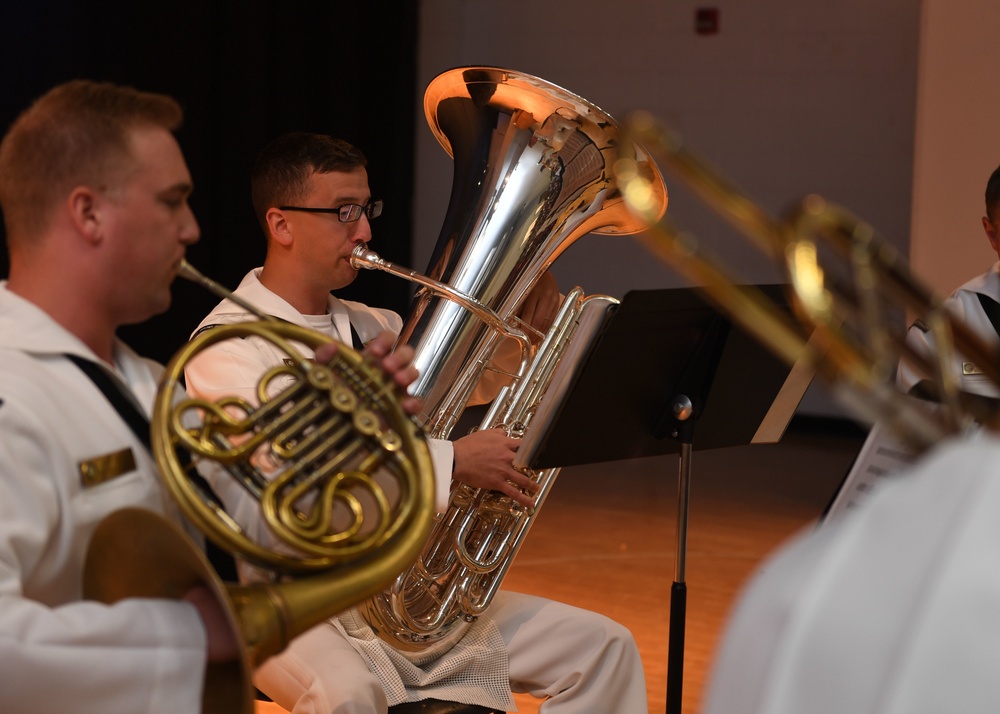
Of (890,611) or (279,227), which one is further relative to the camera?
(279,227)

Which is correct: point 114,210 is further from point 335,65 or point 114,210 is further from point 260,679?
point 335,65

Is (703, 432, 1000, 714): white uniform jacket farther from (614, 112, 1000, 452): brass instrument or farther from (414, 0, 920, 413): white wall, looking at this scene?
(414, 0, 920, 413): white wall

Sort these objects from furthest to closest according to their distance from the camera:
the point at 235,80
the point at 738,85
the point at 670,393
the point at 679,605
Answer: the point at 738,85, the point at 235,80, the point at 679,605, the point at 670,393

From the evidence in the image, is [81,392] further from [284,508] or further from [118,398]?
[284,508]

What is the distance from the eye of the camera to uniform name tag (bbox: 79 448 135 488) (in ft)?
4.42

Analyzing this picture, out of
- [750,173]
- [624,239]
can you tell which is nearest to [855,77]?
[750,173]

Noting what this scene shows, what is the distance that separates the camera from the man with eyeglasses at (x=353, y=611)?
6.73 feet

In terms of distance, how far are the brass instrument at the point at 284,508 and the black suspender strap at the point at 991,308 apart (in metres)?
1.75

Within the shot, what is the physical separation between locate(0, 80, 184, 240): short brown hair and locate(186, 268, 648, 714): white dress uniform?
774 millimetres

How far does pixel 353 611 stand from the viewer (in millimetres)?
2213

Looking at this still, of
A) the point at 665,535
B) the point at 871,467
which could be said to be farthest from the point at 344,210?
the point at 665,535

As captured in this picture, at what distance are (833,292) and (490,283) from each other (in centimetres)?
133

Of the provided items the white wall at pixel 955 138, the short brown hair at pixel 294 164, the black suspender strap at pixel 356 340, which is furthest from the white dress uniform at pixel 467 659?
the white wall at pixel 955 138

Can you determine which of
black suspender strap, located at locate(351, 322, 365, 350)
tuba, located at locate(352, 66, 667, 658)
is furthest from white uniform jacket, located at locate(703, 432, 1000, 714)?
black suspender strap, located at locate(351, 322, 365, 350)
